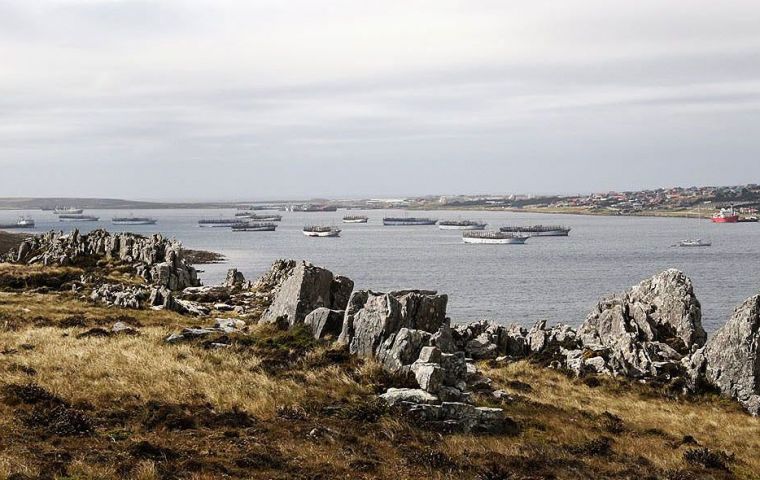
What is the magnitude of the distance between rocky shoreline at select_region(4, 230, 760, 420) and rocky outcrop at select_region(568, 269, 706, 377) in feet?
0.23

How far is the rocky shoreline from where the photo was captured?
26.6 metres

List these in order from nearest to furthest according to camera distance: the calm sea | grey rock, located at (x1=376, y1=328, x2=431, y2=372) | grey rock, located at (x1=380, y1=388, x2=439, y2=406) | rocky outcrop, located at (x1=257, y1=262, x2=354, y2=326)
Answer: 1. grey rock, located at (x1=380, y1=388, x2=439, y2=406)
2. grey rock, located at (x1=376, y1=328, x2=431, y2=372)
3. rocky outcrop, located at (x1=257, y1=262, x2=354, y2=326)
4. the calm sea

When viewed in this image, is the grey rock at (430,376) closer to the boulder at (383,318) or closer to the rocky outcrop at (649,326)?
the boulder at (383,318)

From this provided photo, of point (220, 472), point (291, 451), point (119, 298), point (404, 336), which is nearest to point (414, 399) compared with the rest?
point (404, 336)

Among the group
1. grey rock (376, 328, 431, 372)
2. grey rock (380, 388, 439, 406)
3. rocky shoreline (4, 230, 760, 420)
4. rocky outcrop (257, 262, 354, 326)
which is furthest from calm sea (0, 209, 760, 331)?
grey rock (380, 388, 439, 406)

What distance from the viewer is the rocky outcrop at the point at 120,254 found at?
63.1m

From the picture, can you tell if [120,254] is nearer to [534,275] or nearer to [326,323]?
[326,323]

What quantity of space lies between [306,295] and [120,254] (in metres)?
41.8

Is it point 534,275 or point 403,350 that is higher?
point 403,350

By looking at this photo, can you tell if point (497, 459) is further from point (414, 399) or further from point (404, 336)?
point (404, 336)

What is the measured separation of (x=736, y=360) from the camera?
Answer: 36438 millimetres

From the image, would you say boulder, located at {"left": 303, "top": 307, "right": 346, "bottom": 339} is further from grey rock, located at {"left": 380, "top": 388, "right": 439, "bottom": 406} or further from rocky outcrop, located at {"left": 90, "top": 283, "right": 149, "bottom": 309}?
rocky outcrop, located at {"left": 90, "top": 283, "right": 149, "bottom": 309}

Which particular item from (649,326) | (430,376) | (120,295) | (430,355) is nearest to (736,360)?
(649,326)

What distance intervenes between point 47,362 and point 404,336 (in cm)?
1378
